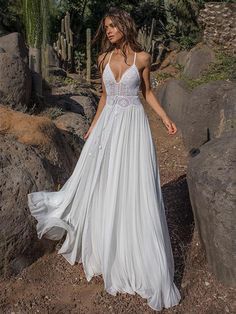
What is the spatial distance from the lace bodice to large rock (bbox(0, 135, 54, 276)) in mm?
883

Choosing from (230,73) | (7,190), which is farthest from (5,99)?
(230,73)

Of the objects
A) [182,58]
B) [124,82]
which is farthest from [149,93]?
[182,58]

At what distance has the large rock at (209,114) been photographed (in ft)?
19.9

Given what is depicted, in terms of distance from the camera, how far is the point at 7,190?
325 cm

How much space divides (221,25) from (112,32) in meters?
10.7

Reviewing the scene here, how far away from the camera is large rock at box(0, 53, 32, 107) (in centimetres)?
632

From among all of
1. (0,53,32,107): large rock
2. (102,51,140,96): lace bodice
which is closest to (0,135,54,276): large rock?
(102,51,140,96): lace bodice

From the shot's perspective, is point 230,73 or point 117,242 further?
point 230,73

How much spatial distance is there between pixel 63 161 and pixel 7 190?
3.04ft

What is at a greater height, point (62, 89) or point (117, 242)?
point (117, 242)

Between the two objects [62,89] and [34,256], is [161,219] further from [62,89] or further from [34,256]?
[62,89]

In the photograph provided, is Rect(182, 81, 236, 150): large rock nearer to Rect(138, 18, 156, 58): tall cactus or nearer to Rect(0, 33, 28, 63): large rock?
Rect(0, 33, 28, 63): large rock

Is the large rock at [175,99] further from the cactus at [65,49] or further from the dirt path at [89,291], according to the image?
the dirt path at [89,291]

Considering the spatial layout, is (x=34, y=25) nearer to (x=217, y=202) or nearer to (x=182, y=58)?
(x=182, y=58)
